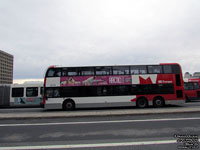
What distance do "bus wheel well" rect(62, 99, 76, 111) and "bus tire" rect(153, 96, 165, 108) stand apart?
24.5ft

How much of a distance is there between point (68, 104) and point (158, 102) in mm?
8273

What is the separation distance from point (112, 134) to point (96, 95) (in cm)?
713

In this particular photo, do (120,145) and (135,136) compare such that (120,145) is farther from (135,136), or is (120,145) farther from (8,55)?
(8,55)

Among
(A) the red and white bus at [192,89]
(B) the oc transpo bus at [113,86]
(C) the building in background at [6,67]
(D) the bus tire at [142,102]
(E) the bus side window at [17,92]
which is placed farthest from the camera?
Answer: (C) the building in background at [6,67]

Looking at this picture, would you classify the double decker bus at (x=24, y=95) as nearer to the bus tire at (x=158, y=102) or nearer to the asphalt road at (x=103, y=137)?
the asphalt road at (x=103, y=137)

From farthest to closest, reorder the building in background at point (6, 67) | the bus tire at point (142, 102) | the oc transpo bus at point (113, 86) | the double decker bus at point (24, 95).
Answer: the building in background at point (6, 67) < the double decker bus at point (24, 95) < the bus tire at point (142, 102) < the oc transpo bus at point (113, 86)

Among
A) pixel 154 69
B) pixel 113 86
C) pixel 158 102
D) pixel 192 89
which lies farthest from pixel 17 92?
pixel 192 89

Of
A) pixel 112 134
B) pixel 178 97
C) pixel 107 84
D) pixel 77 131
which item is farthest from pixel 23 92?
pixel 178 97

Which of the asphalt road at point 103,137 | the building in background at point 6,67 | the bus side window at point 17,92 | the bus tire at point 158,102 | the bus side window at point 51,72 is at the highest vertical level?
the building in background at point 6,67

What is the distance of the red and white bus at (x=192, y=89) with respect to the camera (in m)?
18.1

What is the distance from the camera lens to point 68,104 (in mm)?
12555

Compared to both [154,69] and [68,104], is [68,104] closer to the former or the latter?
[68,104]

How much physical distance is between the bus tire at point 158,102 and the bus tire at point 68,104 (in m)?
7.52

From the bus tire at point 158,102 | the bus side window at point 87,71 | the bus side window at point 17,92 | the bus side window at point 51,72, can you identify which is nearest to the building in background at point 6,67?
the bus side window at point 17,92
